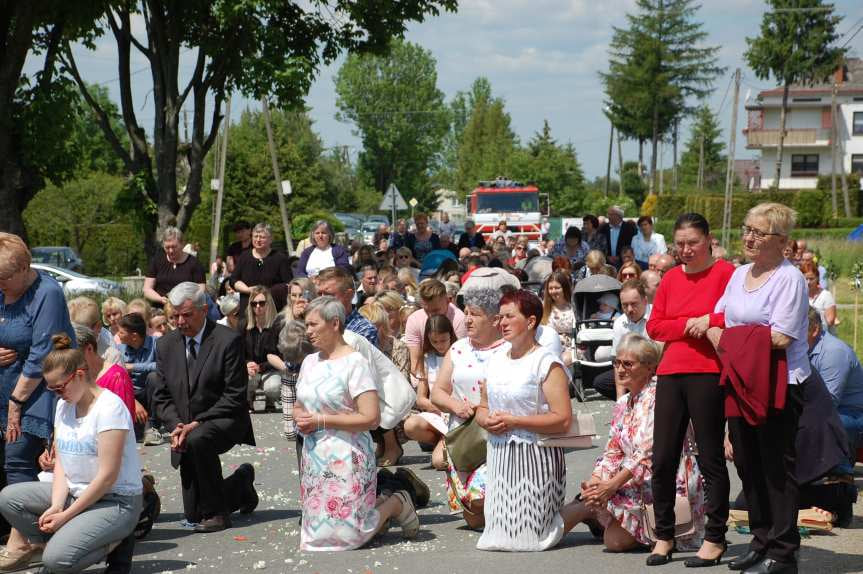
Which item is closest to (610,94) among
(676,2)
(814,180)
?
(676,2)

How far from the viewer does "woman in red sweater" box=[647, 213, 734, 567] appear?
22.1 feet

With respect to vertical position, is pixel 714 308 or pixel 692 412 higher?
pixel 714 308

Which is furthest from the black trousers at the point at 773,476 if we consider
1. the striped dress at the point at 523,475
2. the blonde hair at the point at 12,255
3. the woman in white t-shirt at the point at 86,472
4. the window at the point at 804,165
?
the window at the point at 804,165

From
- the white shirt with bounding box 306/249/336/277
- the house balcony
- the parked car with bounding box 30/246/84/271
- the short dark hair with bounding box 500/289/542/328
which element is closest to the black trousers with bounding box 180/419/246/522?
the short dark hair with bounding box 500/289/542/328

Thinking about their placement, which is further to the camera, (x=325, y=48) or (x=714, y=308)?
Result: (x=325, y=48)

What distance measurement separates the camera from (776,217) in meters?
6.44

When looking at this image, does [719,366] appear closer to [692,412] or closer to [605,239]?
[692,412]

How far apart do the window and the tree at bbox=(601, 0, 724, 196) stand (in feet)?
31.9

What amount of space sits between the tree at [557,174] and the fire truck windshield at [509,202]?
→ 35.5m

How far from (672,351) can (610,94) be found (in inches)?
3317

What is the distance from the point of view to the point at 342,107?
114875 mm

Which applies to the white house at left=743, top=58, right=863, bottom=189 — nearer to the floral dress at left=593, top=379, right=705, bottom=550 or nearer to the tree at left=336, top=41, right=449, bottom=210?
the tree at left=336, top=41, right=449, bottom=210

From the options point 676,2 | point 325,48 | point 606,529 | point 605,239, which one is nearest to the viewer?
point 606,529

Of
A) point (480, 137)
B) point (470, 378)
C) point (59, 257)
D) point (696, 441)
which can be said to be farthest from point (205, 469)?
point (480, 137)
